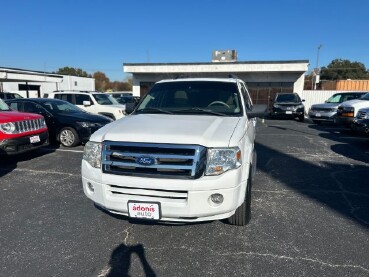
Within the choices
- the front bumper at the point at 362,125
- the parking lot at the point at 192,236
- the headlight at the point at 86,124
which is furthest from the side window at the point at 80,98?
the front bumper at the point at 362,125

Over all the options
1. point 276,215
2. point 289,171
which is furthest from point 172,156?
point 289,171

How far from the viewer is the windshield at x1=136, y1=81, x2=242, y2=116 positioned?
4176 millimetres

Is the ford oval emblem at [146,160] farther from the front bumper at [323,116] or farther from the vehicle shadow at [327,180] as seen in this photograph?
the front bumper at [323,116]

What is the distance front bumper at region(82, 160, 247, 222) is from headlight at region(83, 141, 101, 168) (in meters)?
0.19

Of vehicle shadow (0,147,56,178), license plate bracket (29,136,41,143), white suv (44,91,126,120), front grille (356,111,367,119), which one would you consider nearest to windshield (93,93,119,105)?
white suv (44,91,126,120)

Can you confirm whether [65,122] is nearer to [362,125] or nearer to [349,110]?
[362,125]

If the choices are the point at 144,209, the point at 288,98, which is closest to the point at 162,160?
the point at 144,209

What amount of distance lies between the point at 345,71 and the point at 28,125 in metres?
67.2

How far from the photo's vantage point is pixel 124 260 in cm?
292

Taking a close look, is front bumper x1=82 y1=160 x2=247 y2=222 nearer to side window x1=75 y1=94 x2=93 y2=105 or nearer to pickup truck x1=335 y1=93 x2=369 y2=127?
side window x1=75 y1=94 x2=93 y2=105

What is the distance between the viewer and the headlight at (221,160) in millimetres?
2859

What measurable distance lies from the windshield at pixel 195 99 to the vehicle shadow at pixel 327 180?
2.03m

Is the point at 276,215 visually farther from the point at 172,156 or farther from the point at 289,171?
the point at 289,171

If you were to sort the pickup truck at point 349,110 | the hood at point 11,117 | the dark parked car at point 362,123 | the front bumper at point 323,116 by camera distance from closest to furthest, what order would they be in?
the hood at point 11,117 → the dark parked car at point 362,123 → the pickup truck at point 349,110 → the front bumper at point 323,116
